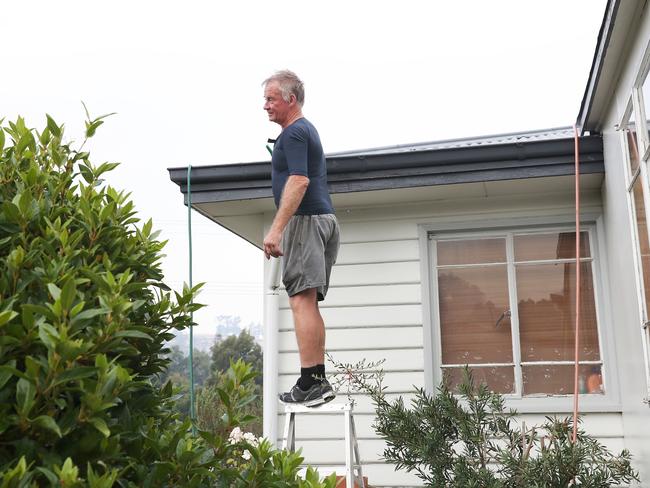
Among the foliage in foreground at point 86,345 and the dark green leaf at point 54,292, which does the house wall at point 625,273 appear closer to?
the foliage in foreground at point 86,345

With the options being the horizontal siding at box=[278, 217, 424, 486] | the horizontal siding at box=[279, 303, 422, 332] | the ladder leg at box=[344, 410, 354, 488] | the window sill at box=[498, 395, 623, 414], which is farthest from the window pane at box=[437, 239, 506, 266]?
the ladder leg at box=[344, 410, 354, 488]

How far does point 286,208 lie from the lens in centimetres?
340

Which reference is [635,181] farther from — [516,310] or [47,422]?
[47,422]

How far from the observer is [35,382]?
115 centimetres

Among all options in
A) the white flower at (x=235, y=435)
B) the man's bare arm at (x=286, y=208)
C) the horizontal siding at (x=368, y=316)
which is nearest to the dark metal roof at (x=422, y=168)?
the horizontal siding at (x=368, y=316)

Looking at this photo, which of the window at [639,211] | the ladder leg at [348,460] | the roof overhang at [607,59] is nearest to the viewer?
the ladder leg at [348,460]

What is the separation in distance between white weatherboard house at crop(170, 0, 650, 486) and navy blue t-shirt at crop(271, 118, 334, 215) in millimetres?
1642

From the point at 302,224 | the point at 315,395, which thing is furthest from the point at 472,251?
the point at 315,395

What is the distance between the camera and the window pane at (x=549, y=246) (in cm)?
547

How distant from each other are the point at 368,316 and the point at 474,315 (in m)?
0.85

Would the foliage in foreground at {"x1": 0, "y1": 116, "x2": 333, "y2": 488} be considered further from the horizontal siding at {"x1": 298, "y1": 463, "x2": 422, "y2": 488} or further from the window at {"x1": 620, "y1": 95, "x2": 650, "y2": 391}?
the horizontal siding at {"x1": 298, "y1": 463, "x2": 422, "y2": 488}

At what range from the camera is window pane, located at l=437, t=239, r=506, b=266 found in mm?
5602

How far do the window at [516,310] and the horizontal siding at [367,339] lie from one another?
25 cm

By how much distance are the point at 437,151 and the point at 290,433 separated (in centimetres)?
250
